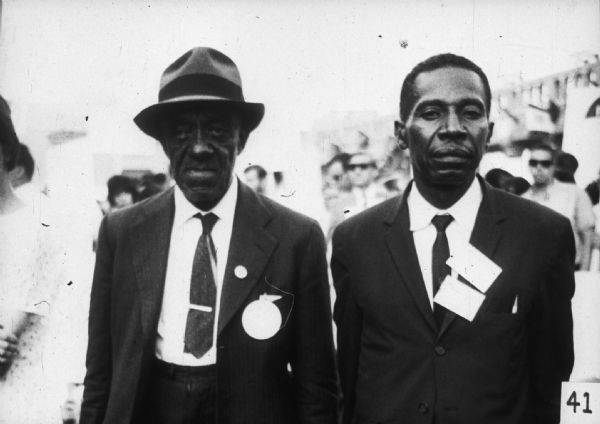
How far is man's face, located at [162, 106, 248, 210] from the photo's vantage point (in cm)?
208

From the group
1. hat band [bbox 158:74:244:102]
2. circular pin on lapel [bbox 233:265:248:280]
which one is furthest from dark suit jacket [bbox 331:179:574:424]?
hat band [bbox 158:74:244:102]

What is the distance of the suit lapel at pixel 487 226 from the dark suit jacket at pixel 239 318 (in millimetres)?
548

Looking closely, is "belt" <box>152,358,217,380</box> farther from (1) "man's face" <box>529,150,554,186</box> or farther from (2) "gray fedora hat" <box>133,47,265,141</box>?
(1) "man's face" <box>529,150,554,186</box>

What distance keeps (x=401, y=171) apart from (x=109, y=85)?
4.20 ft

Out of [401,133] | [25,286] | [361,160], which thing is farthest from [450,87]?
[25,286]

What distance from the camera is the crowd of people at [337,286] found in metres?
1.89

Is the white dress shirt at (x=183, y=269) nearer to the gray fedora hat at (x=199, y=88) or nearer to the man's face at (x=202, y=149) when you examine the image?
the man's face at (x=202, y=149)

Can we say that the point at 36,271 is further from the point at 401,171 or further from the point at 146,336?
the point at 401,171

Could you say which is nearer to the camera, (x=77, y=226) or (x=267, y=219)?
(x=267, y=219)

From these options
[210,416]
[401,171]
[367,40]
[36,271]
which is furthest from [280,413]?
[367,40]

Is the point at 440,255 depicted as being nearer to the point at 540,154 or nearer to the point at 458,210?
the point at 458,210

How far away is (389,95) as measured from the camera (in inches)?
94.0

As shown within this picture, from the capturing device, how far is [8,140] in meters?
2.52

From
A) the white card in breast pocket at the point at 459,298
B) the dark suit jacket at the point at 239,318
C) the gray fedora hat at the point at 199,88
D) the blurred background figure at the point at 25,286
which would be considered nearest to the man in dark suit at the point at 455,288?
the white card in breast pocket at the point at 459,298
